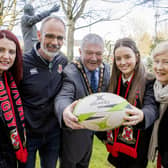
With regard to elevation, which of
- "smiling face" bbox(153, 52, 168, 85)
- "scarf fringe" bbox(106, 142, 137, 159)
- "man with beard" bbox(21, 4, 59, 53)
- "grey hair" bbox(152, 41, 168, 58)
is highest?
"man with beard" bbox(21, 4, 59, 53)

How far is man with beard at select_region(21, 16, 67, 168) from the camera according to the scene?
2180 mm

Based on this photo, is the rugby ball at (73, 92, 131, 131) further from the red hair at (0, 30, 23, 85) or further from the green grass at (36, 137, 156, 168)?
Result: the green grass at (36, 137, 156, 168)

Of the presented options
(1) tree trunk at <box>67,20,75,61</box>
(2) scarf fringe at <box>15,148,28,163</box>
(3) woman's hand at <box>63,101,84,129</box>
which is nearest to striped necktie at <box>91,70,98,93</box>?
(3) woman's hand at <box>63,101,84,129</box>

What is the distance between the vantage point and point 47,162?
251 centimetres

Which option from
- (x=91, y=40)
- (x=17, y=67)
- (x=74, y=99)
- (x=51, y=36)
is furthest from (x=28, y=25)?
(x=74, y=99)

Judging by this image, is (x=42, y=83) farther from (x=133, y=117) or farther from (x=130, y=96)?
(x=133, y=117)

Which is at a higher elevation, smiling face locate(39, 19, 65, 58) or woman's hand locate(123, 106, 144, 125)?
smiling face locate(39, 19, 65, 58)

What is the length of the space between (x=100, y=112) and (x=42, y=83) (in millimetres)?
828

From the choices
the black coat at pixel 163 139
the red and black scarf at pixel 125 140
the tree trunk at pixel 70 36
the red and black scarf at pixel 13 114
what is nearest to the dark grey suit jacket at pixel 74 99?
the red and black scarf at pixel 125 140

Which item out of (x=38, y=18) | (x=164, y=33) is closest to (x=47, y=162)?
(x=38, y=18)

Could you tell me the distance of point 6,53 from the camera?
6.35 ft

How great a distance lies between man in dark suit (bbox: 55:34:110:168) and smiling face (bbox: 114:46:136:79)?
0.22 meters

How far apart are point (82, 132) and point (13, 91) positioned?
88cm

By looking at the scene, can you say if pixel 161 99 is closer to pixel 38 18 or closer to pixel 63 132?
pixel 63 132
